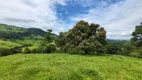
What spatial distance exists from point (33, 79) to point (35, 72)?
215 centimetres

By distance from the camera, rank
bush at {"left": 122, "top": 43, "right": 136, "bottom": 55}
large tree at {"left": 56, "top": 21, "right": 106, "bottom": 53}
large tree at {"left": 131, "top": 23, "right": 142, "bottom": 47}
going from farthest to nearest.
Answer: bush at {"left": 122, "top": 43, "right": 136, "bottom": 55}, large tree at {"left": 131, "top": 23, "right": 142, "bottom": 47}, large tree at {"left": 56, "top": 21, "right": 106, "bottom": 53}

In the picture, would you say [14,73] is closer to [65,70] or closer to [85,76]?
[65,70]

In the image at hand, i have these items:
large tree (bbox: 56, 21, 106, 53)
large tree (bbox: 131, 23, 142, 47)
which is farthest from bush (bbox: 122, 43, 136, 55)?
large tree (bbox: 56, 21, 106, 53)

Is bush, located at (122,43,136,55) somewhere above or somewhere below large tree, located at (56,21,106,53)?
below

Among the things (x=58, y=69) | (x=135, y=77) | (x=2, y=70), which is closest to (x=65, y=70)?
(x=58, y=69)

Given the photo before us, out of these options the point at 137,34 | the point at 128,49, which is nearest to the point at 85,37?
the point at 137,34

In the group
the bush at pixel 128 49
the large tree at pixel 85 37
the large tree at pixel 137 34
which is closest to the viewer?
the large tree at pixel 85 37

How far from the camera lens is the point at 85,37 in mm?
39812

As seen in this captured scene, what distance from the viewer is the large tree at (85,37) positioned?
37.1 meters

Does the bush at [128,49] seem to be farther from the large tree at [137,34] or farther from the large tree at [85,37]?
the large tree at [85,37]

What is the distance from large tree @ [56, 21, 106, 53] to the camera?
122 feet

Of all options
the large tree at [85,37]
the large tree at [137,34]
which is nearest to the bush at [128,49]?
the large tree at [137,34]

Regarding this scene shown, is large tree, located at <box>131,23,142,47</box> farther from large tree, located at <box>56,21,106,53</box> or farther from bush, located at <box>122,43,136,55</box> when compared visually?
large tree, located at <box>56,21,106,53</box>

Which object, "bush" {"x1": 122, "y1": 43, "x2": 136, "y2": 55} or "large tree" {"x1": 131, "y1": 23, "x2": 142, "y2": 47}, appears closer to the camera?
"large tree" {"x1": 131, "y1": 23, "x2": 142, "y2": 47}
